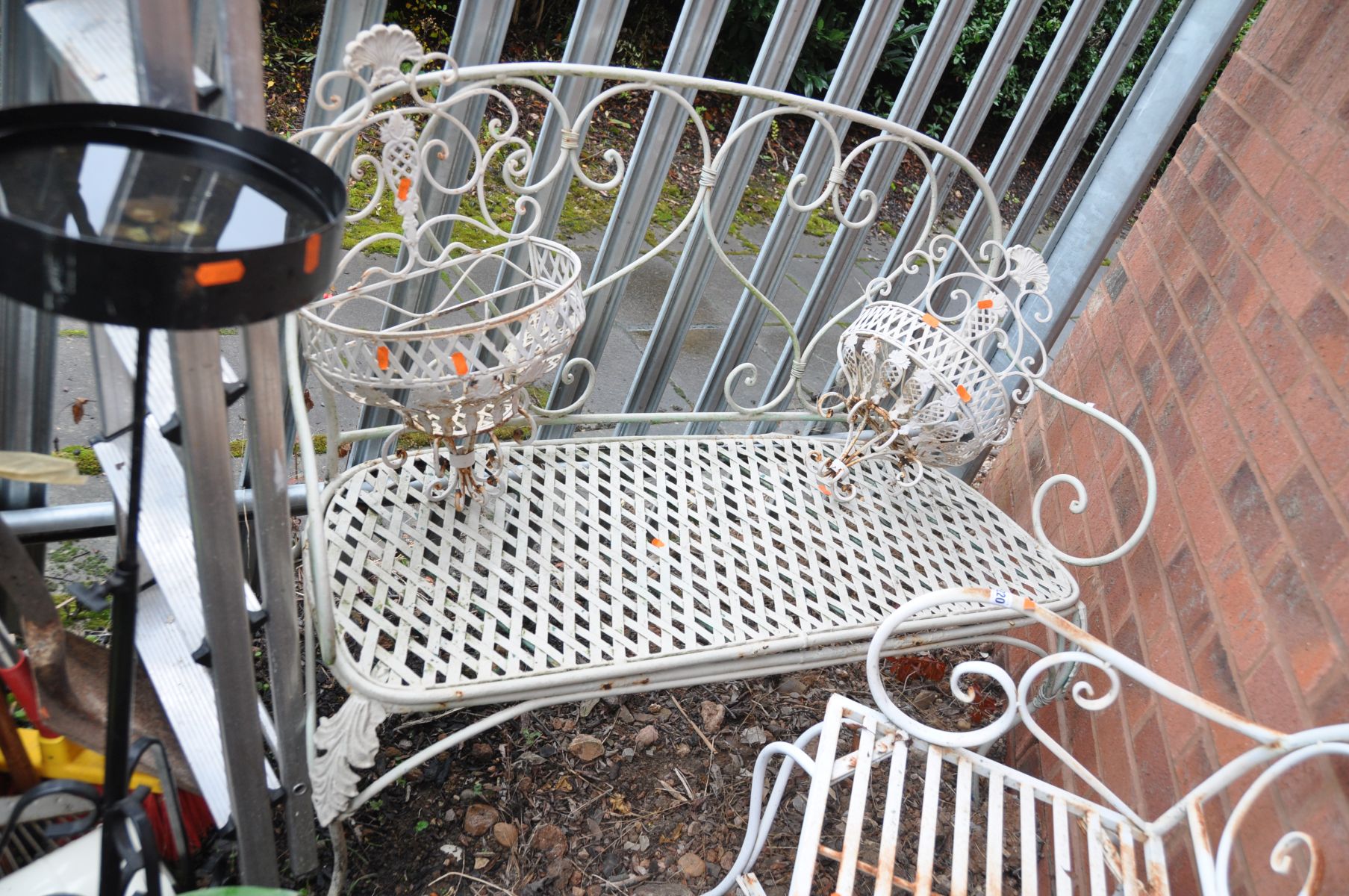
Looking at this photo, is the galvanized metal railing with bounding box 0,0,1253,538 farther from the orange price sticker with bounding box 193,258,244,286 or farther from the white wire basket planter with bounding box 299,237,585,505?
the orange price sticker with bounding box 193,258,244,286

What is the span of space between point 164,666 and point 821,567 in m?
1.16

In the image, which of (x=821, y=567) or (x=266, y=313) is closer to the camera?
(x=266, y=313)

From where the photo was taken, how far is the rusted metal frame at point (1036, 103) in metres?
2.17

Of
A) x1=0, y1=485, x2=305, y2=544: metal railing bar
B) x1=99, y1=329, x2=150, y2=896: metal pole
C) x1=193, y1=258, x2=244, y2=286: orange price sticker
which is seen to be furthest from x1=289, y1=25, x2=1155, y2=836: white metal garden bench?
x1=193, y1=258, x2=244, y2=286: orange price sticker

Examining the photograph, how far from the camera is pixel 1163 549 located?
73.0 inches

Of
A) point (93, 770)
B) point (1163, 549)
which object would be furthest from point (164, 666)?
point (1163, 549)

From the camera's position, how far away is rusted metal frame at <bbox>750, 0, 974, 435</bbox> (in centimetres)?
207

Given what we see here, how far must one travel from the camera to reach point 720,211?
2.12 m

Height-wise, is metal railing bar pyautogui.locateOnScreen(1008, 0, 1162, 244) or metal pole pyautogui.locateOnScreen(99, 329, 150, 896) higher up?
metal railing bar pyautogui.locateOnScreen(1008, 0, 1162, 244)

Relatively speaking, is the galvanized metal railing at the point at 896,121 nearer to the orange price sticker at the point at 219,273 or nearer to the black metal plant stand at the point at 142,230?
the black metal plant stand at the point at 142,230

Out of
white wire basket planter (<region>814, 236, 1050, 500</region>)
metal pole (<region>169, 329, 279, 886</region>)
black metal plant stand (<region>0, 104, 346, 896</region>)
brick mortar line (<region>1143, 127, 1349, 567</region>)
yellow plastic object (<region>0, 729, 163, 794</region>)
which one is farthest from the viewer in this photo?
white wire basket planter (<region>814, 236, 1050, 500</region>)

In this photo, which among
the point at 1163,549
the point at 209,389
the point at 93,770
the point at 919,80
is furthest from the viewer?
the point at 919,80

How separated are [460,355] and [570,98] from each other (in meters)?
0.59

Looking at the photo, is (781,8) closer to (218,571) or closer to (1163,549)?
(1163,549)
